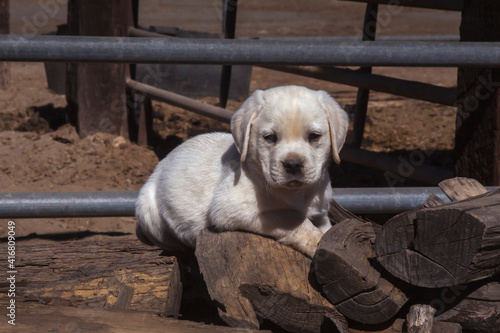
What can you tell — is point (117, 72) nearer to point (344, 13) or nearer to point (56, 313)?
point (56, 313)

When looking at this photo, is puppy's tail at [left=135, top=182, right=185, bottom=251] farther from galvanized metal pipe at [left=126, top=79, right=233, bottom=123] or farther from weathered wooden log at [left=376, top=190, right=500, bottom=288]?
galvanized metal pipe at [left=126, top=79, right=233, bottom=123]

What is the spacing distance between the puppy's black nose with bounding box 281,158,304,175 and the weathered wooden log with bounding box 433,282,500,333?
0.80 m

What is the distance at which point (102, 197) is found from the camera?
302cm

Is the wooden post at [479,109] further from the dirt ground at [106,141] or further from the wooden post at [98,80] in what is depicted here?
the wooden post at [98,80]

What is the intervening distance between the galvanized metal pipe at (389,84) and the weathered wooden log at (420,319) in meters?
2.32

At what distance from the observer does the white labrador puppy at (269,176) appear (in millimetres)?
2836

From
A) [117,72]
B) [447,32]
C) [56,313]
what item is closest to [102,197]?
[56,313]

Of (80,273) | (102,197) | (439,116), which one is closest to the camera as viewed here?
(80,273)

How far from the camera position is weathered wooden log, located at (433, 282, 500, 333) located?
2391 mm

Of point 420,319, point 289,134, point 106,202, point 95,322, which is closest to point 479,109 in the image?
point 289,134

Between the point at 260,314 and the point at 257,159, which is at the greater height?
the point at 257,159

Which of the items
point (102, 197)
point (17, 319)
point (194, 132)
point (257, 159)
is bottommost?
point (194, 132)

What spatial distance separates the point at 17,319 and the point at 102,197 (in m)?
0.76

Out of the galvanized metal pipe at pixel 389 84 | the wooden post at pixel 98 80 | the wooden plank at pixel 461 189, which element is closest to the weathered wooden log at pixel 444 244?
the wooden plank at pixel 461 189
